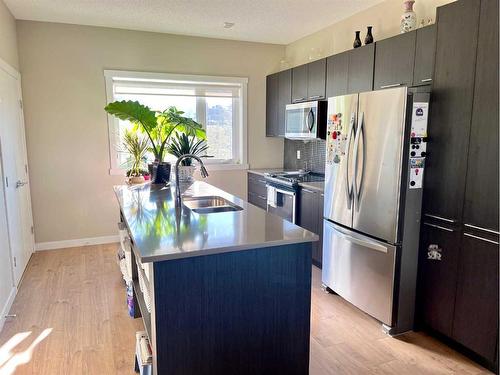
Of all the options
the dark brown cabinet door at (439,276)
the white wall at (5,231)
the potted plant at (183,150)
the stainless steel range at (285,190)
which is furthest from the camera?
Answer: the stainless steel range at (285,190)

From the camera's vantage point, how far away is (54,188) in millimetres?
4477

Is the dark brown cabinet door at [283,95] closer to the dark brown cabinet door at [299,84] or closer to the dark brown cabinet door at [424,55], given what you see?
the dark brown cabinet door at [299,84]

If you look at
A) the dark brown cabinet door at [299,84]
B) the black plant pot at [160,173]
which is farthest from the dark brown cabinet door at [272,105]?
the black plant pot at [160,173]

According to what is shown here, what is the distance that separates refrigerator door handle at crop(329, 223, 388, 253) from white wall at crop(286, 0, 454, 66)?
190 cm

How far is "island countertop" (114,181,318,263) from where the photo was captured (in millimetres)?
1630

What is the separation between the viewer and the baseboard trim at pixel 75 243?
4.50 metres

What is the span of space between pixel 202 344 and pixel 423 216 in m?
1.76

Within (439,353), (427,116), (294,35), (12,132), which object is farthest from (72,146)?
(439,353)

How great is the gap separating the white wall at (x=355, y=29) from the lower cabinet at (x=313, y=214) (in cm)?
170

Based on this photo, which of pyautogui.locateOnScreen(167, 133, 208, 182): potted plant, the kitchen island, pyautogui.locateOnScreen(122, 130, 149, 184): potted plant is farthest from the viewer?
pyautogui.locateOnScreen(122, 130, 149, 184): potted plant

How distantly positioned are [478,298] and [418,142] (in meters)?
1.03

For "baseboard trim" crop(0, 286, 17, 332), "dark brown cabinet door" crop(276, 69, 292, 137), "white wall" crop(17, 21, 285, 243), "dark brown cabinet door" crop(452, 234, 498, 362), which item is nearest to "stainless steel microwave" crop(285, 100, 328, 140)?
"dark brown cabinet door" crop(276, 69, 292, 137)

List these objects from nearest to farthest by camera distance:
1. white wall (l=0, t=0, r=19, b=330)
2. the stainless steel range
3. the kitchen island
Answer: the kitchen island < white wall (l=0, t=0, r=19, b=330) < the stainless steel range

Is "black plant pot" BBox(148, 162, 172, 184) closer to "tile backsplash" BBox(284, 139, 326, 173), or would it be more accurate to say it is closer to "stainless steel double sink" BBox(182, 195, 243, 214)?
"stainless steel double sink" BBox(182, 195, 243, 214)
